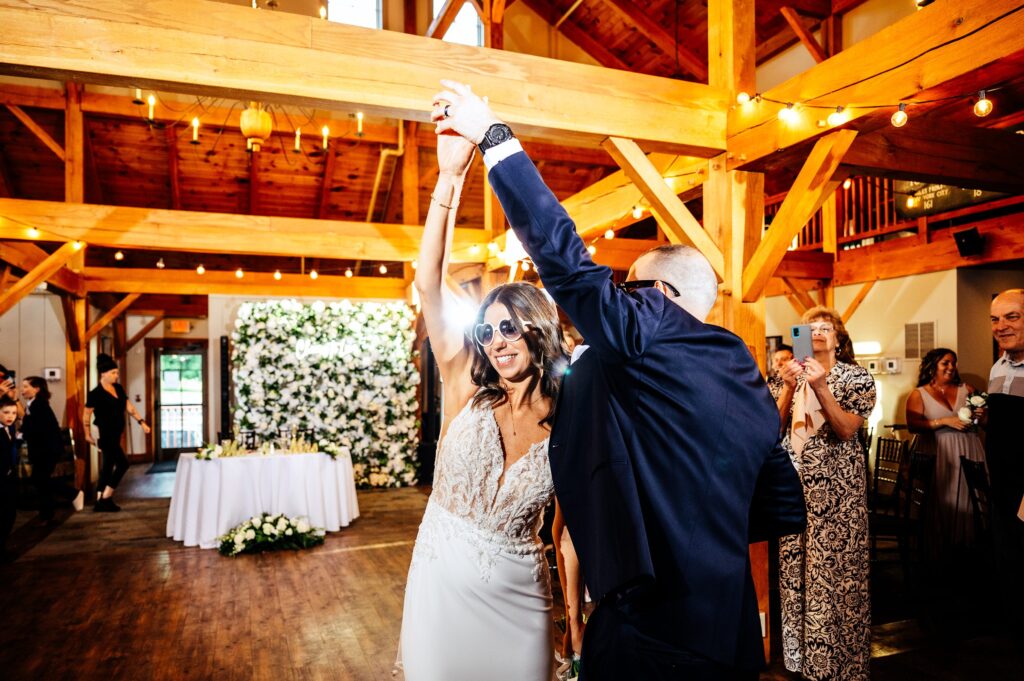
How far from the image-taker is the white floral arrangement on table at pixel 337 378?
28.7 ft

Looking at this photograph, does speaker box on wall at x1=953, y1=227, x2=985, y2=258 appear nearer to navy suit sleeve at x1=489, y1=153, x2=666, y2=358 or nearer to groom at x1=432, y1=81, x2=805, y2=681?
groom at x1=432, y1=81, x2=805, y2=681

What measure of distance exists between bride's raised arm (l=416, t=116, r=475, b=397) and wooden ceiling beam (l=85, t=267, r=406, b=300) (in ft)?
27.0

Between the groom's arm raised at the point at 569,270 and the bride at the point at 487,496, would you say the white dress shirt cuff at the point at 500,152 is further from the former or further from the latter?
the bride at the point at 487,496

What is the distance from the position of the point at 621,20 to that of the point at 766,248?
7.72 meters

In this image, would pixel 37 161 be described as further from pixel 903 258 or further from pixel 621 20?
pixel 903 258

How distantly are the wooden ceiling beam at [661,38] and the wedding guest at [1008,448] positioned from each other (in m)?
6.82

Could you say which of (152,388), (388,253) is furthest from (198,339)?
(388,253)

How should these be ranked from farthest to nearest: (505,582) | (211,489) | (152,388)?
(152,388) → (211,489) → (505,582)

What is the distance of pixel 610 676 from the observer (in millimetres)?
1221

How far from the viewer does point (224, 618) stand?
4.31 m

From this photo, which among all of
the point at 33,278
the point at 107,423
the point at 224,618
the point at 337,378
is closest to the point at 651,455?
the point at 224,618

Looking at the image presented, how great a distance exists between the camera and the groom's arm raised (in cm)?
113

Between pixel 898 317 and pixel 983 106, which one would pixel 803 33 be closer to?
pixel 898 317

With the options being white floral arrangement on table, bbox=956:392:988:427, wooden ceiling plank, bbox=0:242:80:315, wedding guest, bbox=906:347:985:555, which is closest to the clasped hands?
white floral arrangement on table, bbox=956:392:988:427
